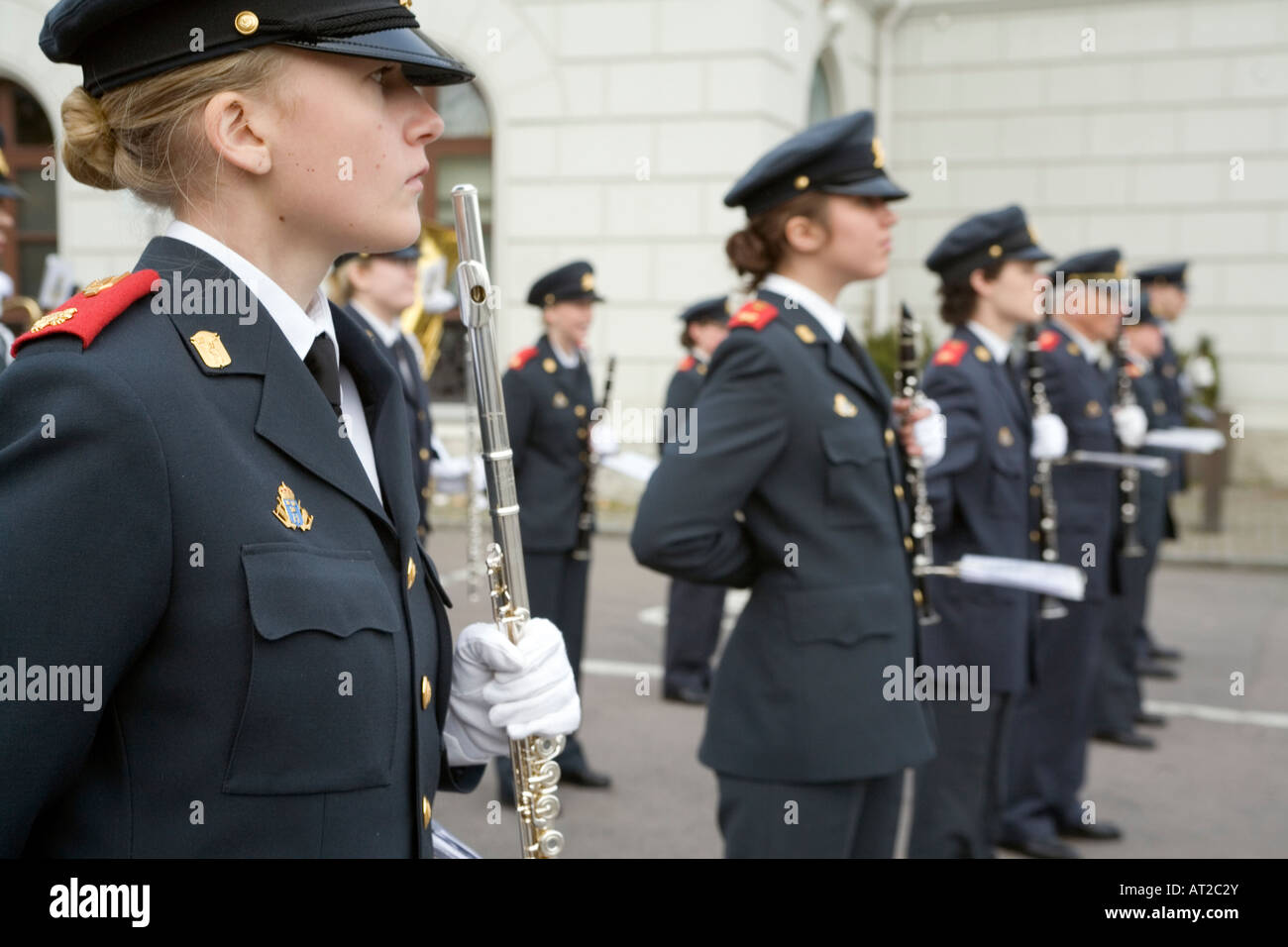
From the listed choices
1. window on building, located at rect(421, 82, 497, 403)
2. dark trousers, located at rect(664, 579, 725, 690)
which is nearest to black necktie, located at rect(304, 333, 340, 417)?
dark trousers, located at rect(664, 579, 725, 690)

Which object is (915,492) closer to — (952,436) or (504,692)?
Result: (952,436)

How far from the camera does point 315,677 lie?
4.74 ft

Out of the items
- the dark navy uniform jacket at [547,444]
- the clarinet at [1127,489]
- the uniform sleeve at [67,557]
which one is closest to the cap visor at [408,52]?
the uniform sleeve at [67,557]

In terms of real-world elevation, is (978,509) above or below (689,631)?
above

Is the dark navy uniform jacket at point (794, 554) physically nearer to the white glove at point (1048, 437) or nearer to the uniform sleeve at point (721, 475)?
the uniform sleeve at point (721, 475)

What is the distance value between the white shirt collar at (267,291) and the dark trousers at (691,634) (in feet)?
18.2

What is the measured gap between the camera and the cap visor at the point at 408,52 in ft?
4.92

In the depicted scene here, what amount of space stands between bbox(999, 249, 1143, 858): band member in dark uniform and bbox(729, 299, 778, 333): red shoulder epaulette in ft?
6.05

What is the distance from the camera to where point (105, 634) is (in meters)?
1.32

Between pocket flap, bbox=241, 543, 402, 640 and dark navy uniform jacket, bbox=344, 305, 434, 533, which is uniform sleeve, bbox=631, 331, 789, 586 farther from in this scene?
dark navy uniform jacket, bbox=344, 305, 434, 533

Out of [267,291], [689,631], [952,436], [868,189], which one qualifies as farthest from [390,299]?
[267,291]

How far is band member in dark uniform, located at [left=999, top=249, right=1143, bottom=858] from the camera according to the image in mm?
5082

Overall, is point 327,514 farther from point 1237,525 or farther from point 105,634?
point 1237,525

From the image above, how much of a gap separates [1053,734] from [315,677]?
427 centimetres
